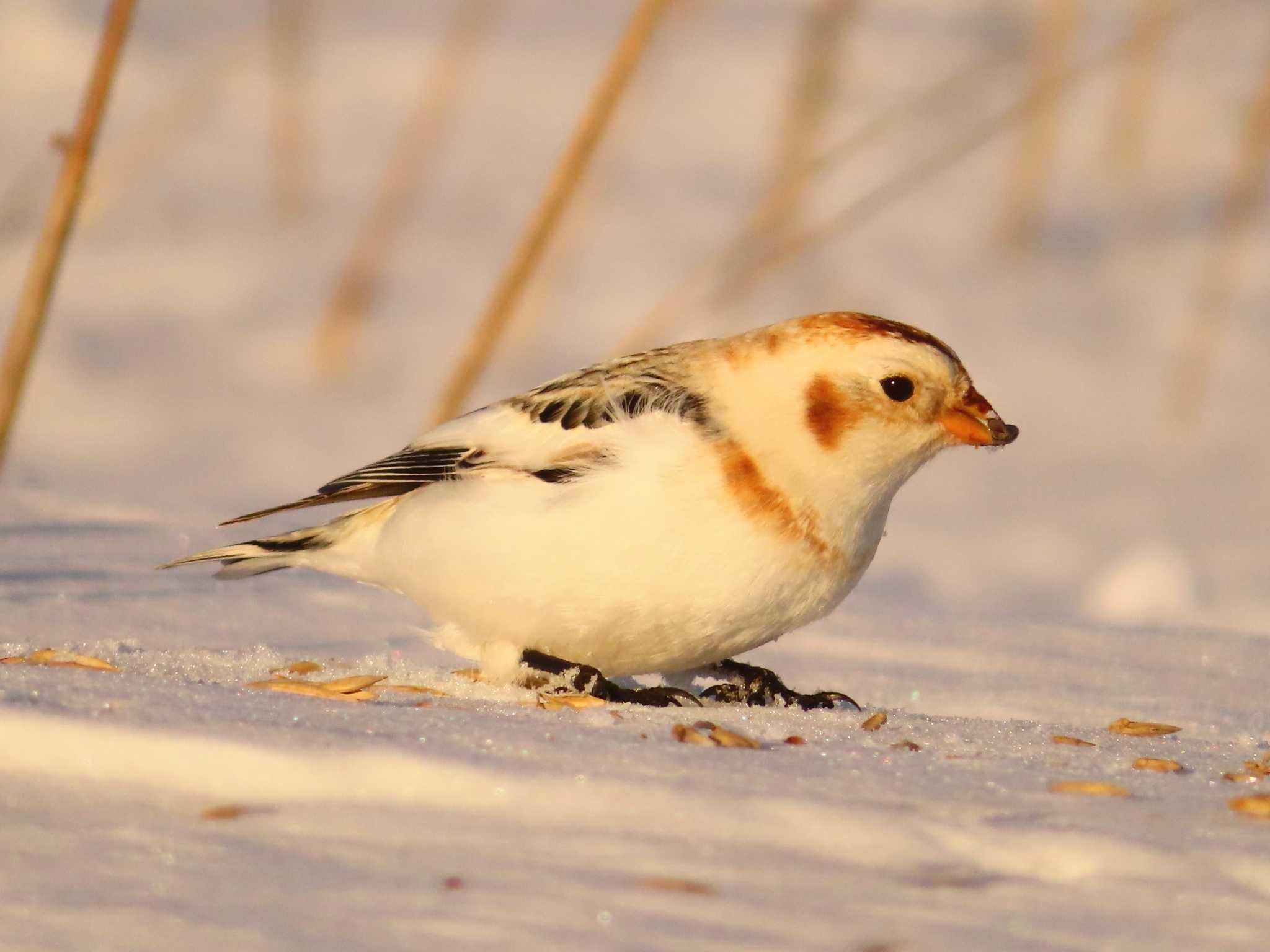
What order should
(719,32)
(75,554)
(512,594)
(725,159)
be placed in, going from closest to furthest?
(512,594) → (75,554) → (725,159) → (719,32)

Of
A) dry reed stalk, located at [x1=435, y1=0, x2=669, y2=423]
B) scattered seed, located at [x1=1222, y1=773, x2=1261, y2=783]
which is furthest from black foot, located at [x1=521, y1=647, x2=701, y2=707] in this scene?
dry reed stalk, located at [x1=435, y1=0, x2=669, y2=423]

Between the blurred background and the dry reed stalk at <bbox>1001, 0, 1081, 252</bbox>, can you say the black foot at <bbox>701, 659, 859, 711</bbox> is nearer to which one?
the blurred background

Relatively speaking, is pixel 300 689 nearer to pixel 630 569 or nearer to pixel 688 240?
pixel 630 569

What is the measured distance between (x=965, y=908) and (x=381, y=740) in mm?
668

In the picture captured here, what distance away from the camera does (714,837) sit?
1.82 meters

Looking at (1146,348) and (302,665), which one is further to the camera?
(1146,348)

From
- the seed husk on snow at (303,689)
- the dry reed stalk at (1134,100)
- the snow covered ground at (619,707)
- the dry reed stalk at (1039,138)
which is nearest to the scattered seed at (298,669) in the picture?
the snow covered ground at (619,707)

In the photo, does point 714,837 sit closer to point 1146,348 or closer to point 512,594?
point 512,594

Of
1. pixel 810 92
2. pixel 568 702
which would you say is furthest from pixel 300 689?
pixel 810 92

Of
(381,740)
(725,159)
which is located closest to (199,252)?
(725,159)

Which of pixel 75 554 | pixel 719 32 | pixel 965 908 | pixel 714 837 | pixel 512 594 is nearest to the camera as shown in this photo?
pixel 965 908

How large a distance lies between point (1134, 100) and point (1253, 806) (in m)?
6.80

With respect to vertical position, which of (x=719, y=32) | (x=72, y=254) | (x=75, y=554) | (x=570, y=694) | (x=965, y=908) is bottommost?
(x=965, y=908)

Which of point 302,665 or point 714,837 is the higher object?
point 302,665
